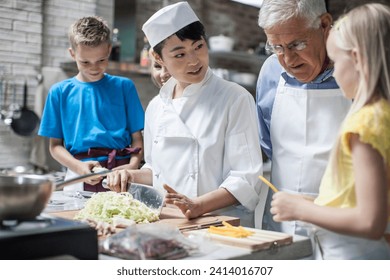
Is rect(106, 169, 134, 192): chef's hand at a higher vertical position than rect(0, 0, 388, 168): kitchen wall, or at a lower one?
lower

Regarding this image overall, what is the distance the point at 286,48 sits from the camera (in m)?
1.48

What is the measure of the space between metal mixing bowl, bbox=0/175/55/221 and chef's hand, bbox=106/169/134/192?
60 cm

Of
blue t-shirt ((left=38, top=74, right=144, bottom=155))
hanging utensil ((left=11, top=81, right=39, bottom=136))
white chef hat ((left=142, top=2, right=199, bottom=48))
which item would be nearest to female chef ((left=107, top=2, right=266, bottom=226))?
white chef hat ((left=142, top=2, right=199, bottom=48))

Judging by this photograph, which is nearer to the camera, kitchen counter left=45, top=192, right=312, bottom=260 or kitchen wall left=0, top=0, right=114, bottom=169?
kitchen counter left=45, top=192, right=312, bottom=260

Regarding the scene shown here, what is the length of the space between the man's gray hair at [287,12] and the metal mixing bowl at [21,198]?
2.71 ft

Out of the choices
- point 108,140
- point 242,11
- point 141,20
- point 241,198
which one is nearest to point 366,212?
point 241,198

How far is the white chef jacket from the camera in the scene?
4.90 ft

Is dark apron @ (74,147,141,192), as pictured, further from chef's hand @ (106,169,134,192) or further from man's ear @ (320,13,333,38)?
man's ear @ (320,13,333,38)

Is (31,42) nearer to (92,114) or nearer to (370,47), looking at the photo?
(92,114)

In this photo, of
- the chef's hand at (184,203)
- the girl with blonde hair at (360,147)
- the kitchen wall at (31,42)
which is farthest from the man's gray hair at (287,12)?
the kitchen wall at (31,42)

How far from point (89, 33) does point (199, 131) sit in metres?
0.70

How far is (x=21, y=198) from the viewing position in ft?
3.01

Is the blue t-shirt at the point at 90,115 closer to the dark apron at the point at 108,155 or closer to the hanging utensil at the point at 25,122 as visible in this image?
the dark apron at the point at 108,155

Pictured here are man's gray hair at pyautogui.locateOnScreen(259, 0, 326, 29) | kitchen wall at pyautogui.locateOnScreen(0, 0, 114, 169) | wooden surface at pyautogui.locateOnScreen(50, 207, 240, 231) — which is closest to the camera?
wooden surface at pyautogui.locateOnScreen(50, 207, 240, 231)
